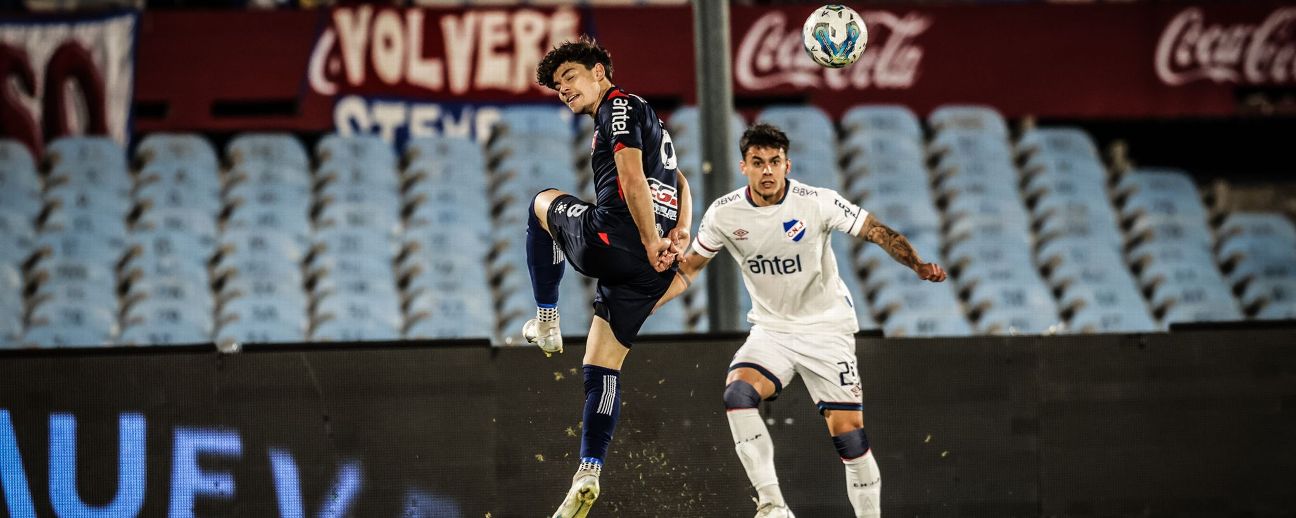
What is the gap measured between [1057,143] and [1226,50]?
191 centimetres

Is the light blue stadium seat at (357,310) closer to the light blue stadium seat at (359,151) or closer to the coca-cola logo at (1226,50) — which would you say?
the light blue stadium seat at (359,151)

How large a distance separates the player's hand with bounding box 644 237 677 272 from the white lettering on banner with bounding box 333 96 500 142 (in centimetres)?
707

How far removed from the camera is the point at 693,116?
12.6 metres

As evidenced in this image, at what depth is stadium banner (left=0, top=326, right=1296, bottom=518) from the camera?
282 inches

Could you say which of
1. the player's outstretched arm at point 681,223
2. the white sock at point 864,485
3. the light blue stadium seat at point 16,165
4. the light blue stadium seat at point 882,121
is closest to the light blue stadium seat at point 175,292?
the light blue stadium seat at point 16,165

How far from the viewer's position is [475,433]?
726cm

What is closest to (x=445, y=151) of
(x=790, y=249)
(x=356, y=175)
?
(x=356, y=175)

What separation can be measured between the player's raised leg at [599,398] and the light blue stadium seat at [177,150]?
6670 mm

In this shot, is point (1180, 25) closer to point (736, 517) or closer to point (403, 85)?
point (403, 85)

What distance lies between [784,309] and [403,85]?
22.7 feet

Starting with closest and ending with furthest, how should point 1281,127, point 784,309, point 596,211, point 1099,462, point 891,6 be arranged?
point 596,211
point 784,309
point 1099,462
point 891,6
point 1281,127

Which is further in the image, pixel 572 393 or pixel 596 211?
pixel 572 393

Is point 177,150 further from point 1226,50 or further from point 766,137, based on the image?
point 1226,50

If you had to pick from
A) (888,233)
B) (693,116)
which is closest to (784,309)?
(888,233)
